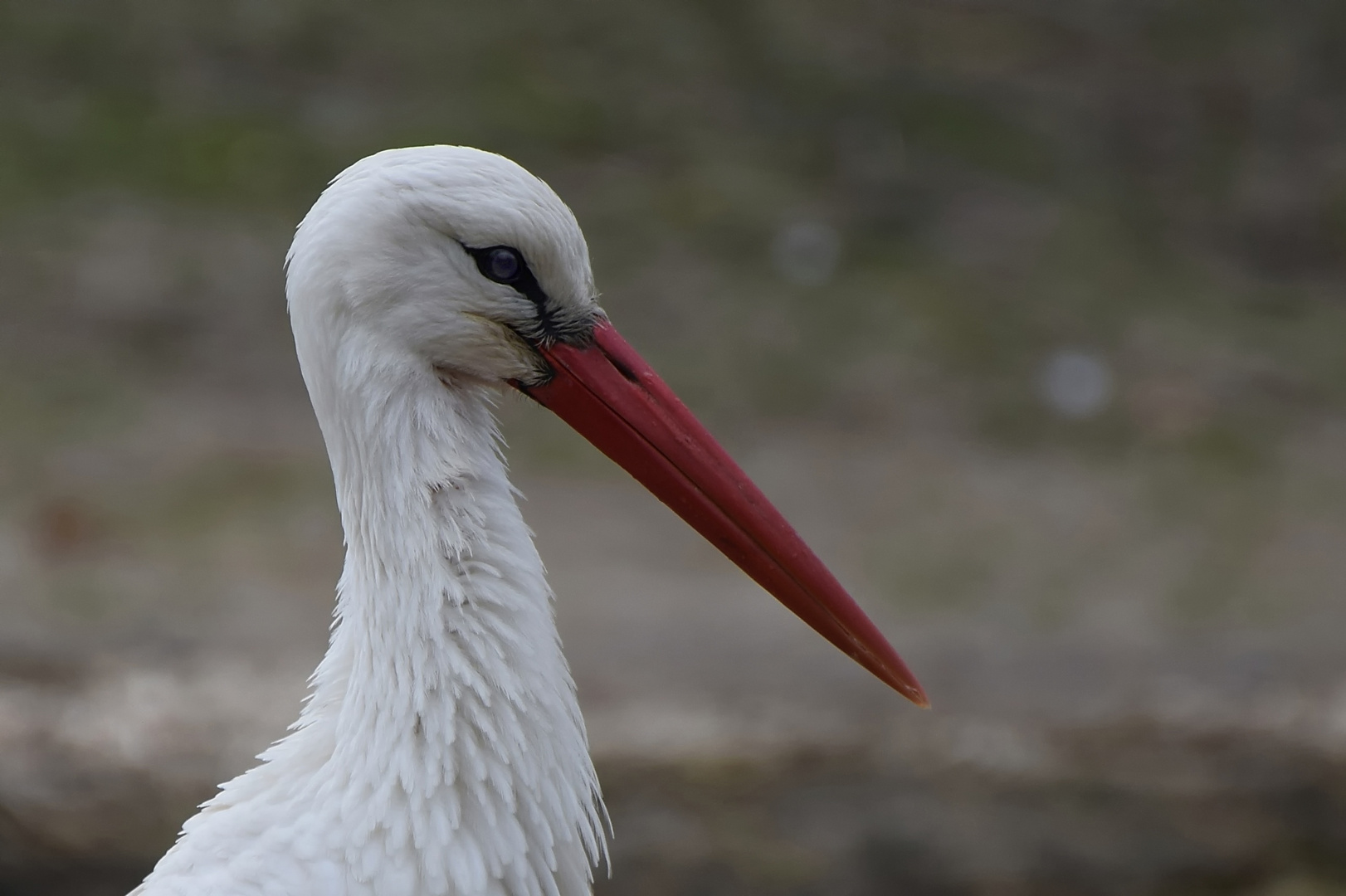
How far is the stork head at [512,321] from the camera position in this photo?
1.40 m

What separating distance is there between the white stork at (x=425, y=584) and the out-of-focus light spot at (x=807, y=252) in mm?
4293

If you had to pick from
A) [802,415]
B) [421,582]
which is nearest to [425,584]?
[421,582]

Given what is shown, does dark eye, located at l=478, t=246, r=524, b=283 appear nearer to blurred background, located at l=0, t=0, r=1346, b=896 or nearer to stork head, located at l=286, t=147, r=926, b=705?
stork head, located at l=286, t=147, r=926, b=705

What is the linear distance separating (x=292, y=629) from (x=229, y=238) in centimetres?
238

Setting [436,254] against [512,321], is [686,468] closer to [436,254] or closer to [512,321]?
[512,321]

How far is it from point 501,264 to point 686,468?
0.31 m

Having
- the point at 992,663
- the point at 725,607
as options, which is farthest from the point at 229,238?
the point at 992,663

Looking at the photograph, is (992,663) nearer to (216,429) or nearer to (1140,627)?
(1140,627)

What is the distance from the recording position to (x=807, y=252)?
5.85m

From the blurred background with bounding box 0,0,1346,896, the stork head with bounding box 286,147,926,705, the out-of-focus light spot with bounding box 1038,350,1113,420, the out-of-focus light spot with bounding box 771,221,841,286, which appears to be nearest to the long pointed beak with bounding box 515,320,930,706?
the stork head with bounding box 286,147,926,705

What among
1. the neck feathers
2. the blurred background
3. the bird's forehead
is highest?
the blurred background

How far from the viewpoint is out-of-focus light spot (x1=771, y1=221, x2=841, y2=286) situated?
226 inches

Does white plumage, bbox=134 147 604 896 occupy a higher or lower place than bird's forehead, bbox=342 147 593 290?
lower

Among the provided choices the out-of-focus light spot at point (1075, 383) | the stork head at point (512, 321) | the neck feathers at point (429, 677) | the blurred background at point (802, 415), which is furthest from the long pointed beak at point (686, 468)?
the out-of-focus light spot at point (1075, 383)
